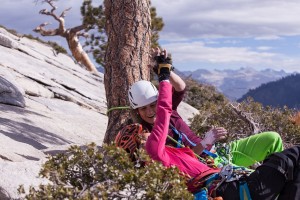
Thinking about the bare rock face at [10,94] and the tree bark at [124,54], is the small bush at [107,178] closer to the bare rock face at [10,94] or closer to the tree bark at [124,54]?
the tree bark at [124,54]

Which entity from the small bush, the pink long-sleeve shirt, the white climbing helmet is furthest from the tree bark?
the small bush

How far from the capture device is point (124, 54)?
303 inches

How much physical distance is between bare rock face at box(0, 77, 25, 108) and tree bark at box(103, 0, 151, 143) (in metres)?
4.30

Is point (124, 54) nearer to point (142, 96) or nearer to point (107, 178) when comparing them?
point (142, 96)

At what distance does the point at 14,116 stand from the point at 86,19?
13293 mm

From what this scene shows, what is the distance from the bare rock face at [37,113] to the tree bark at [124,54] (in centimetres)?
112

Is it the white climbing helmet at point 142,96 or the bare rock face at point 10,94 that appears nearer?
the white climbing helmet at point 142,96

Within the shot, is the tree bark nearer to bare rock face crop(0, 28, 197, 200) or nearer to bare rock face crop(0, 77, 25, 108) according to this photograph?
bare rock face crop(0, 28, 197, 200)

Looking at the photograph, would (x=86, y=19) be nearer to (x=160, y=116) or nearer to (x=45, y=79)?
(x=45, y=79)

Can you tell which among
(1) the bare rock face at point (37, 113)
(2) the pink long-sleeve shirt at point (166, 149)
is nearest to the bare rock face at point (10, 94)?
(1) the bare rock face at point (37, 113)

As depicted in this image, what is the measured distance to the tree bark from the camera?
7688 mm

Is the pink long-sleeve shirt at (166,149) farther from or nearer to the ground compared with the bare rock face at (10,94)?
farther from the ground

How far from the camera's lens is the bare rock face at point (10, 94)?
449 inches

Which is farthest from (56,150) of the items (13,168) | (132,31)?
(13,168)
